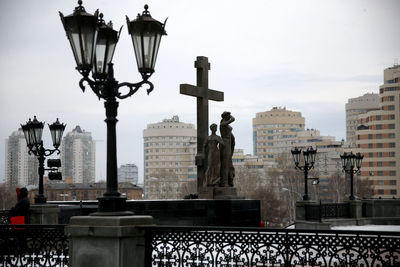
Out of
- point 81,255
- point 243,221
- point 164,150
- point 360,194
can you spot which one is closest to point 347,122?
point 164,150

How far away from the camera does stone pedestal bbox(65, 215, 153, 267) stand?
28.1ft

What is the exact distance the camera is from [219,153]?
65.0 ft

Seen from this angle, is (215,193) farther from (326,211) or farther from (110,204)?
(326,211)

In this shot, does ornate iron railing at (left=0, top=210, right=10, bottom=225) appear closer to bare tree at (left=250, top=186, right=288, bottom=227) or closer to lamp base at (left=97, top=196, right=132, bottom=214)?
lamp base at (left=97, top=196, right=132, bottom=214)

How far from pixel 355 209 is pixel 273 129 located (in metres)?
153

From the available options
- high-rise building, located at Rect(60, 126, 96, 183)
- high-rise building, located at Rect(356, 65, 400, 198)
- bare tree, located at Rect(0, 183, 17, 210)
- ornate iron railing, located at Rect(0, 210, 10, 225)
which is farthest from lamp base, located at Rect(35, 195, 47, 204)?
high-rise building, located at Rect(60, 126, 96, 183)

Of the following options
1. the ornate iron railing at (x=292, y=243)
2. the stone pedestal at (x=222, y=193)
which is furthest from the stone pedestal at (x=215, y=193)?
the ornate iron railing at (x=292, y=243)

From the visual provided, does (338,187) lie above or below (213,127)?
below

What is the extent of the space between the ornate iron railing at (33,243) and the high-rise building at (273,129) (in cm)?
16823

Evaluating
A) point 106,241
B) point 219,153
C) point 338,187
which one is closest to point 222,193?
point 219,153

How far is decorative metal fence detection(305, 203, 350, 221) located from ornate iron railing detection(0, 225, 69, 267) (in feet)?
60.6

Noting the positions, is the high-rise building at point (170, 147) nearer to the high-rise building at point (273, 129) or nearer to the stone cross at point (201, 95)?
the high-rise building at point (273, 129)

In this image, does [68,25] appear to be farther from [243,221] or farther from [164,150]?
[164,150]

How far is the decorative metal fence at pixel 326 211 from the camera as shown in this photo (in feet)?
91.9
